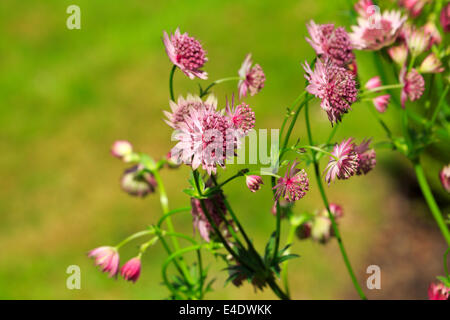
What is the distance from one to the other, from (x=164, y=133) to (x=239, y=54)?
0.79 metres

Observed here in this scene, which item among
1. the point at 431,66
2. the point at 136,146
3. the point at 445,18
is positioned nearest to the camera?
the point at 431,66

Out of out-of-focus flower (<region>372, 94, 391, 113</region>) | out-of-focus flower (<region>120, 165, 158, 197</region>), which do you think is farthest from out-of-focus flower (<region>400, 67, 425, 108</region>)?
out-of-focus flower (<region>120, 165, 158, 197</region>)

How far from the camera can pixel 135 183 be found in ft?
3.39

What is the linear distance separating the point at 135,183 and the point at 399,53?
1.65 ft

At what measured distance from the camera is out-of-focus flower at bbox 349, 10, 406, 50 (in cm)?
86

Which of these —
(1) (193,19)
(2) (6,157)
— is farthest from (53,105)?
(1) (193,19)

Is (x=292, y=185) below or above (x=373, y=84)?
below

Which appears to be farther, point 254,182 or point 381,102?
point 381,102

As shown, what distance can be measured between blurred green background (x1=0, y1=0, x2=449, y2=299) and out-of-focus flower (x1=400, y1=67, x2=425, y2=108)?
949 millimetres

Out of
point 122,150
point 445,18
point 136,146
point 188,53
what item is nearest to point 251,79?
point 188,53

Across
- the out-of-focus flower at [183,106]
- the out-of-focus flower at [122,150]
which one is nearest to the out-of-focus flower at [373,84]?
the out-of-focus flower at [183,106]

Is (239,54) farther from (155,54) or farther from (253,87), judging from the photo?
(253,87)

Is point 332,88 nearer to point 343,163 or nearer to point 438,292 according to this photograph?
point 343,163

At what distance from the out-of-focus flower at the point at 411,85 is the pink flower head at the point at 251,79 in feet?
0.75
